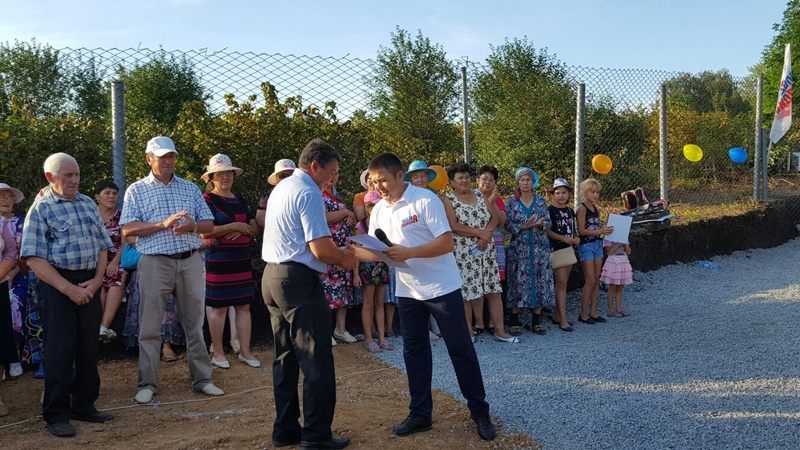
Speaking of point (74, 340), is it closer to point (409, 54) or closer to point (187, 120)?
point (187, 120)

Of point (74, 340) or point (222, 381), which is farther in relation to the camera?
point (222, 381)

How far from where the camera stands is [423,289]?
172 inches

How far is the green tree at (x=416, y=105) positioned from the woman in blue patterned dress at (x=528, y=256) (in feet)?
5.60

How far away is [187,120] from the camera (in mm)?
6945

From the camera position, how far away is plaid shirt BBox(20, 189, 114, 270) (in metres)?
4.48

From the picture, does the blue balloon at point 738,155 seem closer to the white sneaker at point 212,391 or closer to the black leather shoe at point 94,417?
the white sneaker at point 212,391

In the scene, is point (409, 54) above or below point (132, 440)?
above

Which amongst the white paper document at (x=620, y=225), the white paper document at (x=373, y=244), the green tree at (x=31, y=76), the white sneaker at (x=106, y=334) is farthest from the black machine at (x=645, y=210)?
the green tree at (x=31, y=76)

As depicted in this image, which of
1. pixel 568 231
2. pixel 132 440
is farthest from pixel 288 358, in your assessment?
pixel 568 231

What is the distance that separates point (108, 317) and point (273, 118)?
265 cm

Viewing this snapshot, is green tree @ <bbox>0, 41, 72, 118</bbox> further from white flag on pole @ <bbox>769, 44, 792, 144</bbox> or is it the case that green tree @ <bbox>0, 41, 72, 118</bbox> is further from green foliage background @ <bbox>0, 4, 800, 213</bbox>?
white flag on pole @ <bbox>769, 44, 792, 144</bbox>

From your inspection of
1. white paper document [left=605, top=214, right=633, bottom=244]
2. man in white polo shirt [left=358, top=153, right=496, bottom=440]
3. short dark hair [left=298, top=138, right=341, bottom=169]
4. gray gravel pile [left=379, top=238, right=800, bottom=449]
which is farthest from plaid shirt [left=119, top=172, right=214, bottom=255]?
white paper document [left=605, top=214, right=633, bottom=244]

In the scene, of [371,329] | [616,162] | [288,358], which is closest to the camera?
[288,358]

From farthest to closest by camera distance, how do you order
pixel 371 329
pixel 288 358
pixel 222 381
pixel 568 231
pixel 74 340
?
pixel 568 231 → pixel 371 329 → pixel 222 381 → pixel 74 340 → pixel 288 358
